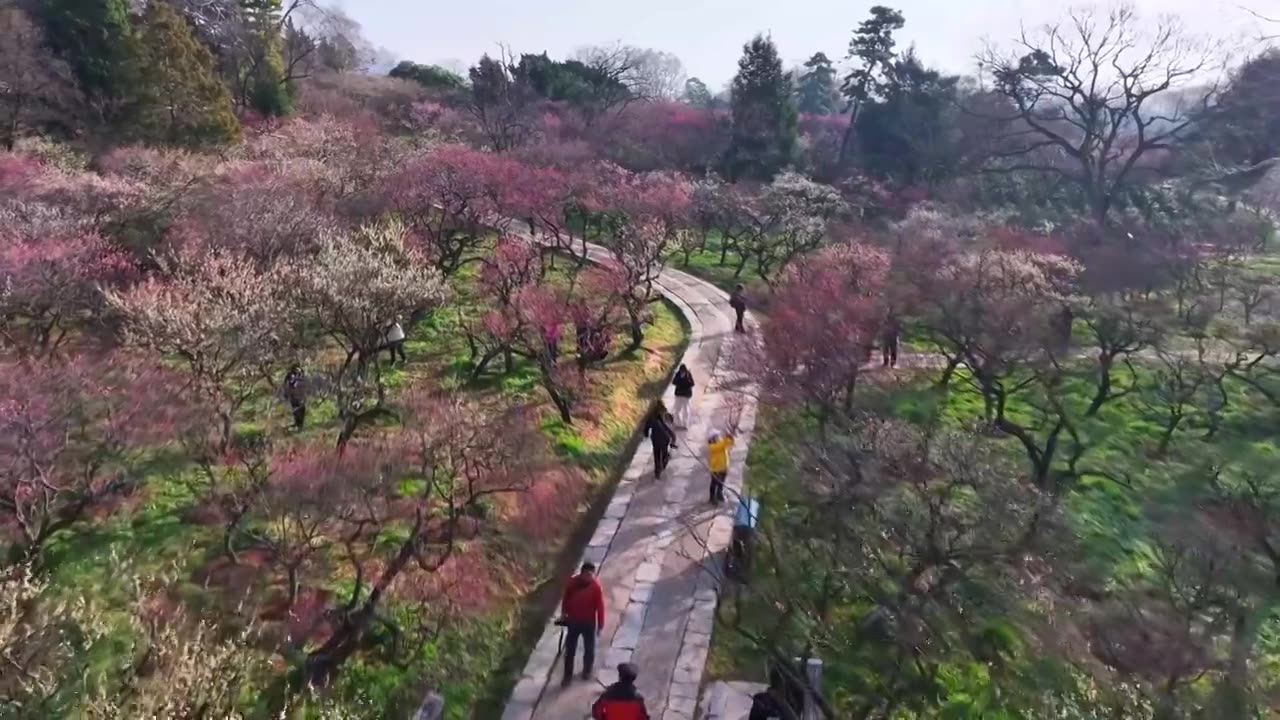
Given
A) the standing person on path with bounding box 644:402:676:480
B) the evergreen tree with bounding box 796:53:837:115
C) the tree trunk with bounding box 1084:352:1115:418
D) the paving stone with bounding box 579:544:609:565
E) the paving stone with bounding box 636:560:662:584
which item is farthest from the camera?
the evergreen tree with bounding box 796:53:837:115

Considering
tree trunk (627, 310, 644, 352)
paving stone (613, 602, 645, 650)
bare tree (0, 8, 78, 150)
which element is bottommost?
paving stone (613, 602, 645, 650)

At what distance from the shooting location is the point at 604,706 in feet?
26.3

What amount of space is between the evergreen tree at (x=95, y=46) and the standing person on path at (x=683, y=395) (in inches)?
854

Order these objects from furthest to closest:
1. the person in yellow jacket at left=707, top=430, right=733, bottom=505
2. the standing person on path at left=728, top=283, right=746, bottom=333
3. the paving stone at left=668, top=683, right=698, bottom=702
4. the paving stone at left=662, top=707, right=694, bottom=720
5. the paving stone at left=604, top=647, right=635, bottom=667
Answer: the standing person on path at left=728, top=283, right=746, bottom=333, the person in yellow jacket at left=707, top=430, right=733, bottom=505, the paving stone at left=604, top=647, right=635, bottom=667, the paving stone at left=668, top=683, right=698, bottom=702, the paving stone at left=662, top=707, right=694, bottom=720

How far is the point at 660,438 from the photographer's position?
15.2 m

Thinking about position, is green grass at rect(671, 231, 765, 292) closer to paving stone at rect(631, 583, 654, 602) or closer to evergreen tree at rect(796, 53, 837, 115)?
paving stone at rect(631, 583, 654, 602)

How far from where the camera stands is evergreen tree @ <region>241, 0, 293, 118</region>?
121 feet

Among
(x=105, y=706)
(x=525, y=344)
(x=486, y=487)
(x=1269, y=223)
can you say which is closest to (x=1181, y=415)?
(x=525, y=344)

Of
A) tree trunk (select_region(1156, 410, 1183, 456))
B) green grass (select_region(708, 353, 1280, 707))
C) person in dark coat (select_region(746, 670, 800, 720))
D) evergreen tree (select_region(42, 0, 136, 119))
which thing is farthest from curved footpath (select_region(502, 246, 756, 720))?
evergreen tree (select_region(42, 0, 136, 119))

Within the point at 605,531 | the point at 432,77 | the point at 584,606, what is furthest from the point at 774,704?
the point at 432,77

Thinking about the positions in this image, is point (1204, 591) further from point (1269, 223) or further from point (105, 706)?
point (1269, 223)

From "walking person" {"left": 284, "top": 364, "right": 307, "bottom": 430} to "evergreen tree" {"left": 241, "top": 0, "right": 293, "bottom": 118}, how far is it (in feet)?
85.5

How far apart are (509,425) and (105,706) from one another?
7070 millimetres

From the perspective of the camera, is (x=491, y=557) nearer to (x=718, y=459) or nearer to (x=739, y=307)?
(x=718, y=459)
